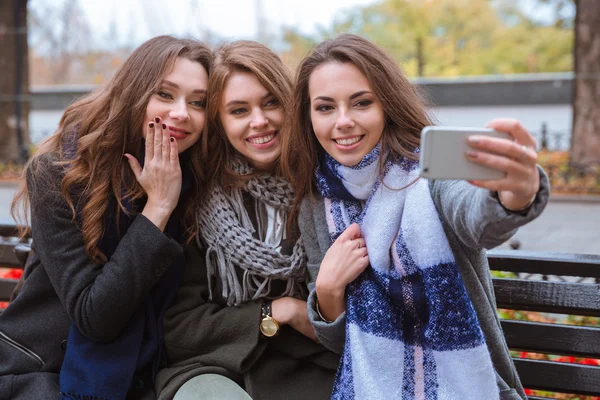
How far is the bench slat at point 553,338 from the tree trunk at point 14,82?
13.4 metres

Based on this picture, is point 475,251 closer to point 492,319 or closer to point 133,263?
point 492,319

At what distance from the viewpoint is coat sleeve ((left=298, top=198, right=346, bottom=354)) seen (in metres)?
2.33

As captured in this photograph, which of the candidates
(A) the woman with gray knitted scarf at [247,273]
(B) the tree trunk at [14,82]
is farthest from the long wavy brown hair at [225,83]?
(B) the tree trunk at [14,82]

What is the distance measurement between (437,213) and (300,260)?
631mm

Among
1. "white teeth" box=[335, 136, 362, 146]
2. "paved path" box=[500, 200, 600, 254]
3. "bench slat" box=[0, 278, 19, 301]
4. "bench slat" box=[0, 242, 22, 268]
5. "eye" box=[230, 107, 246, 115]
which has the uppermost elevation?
"eye" box=[230, 107, 246, 115]

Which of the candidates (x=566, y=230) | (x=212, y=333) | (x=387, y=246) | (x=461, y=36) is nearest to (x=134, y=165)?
(x=212, y=333)

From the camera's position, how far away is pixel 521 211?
68.2 inches

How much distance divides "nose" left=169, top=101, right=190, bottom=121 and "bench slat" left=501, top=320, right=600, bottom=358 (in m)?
1.47

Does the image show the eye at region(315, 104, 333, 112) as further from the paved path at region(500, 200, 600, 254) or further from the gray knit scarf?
the paved path at region(500, 200, 600, 254)

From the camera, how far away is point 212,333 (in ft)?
8.32

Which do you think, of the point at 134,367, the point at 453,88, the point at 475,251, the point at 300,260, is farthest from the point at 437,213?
the point at 453,88

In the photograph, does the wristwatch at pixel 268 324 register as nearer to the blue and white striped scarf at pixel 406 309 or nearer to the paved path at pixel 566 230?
the blue and white striped scarf at pixel 406 309

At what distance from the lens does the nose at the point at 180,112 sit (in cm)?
253

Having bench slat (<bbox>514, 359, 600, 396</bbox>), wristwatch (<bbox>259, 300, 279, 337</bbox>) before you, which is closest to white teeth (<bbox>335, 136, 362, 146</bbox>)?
wristwatch (<bbox>259, 300, 279, 337</bbox>)
